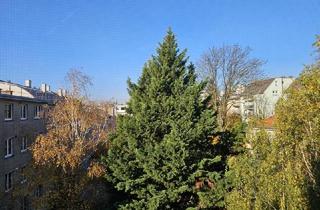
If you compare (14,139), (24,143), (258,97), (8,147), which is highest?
(258,97)

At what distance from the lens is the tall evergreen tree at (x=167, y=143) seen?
19500 millimetres

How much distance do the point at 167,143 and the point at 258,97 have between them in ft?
128

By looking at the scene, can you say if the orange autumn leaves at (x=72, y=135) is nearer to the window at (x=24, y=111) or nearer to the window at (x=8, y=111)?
the window at (x=8, y=111)

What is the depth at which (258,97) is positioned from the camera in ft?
182

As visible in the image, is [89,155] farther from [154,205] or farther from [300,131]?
[300,131]

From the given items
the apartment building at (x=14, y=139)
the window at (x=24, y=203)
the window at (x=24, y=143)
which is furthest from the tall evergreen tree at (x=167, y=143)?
the window at (x=24, y=143)

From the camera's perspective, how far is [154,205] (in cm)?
1916

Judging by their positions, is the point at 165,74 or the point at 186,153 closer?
the point at 186,153

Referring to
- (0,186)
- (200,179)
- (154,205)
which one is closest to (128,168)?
(154,205)

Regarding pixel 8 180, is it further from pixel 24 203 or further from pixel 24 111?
pixel 24 111

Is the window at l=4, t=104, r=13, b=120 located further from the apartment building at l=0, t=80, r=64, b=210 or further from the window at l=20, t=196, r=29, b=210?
the window at l=20, t=196, r=29, b=210

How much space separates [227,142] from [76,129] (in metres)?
9.44

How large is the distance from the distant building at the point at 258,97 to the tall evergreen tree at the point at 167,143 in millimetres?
11360

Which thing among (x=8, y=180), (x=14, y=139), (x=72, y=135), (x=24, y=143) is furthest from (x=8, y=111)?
(x=72, y=135)
